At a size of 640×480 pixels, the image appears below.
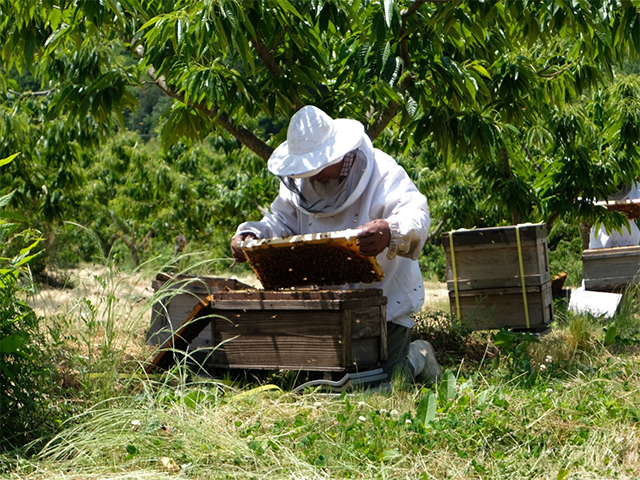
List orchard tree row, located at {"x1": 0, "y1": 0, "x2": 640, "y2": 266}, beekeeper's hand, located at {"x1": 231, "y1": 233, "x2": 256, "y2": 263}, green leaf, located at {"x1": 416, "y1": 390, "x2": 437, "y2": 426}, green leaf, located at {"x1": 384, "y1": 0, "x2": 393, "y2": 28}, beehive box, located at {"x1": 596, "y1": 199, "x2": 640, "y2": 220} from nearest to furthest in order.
→ green leaf, located at {"x1": 416, "y1": 390, "x2": 437, "y2": 426} → green leaf, located at {"x1": 384, "y1": 0, "x2": 393, "y2": 28} → orchard tree row, located at {"x1": 0, "y1": 0, "x2": 640, "y2": 266} → beekeeper's hand, located at {"x1": 231, "y1": 233, "x2": 256, "y2": 263} → beehive box, located at {"x1": 596, "y1": 199, "x2": 640, "y2": 220}

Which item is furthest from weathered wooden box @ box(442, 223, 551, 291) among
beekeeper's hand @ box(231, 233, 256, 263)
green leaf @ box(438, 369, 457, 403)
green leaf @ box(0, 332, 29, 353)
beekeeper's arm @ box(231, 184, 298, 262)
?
green leaf @ box(0, 332, 29, 353)

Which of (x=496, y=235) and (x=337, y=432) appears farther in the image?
(x=496, y=235)

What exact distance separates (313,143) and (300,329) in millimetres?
898

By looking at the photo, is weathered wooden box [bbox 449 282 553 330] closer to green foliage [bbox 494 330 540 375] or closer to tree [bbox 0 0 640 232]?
green foliage [bbox 494 330 540 375]

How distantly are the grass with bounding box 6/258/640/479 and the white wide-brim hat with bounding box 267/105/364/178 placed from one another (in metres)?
0.88

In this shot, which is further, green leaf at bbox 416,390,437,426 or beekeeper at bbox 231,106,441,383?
beekeeper at bbox 231,106,441,383

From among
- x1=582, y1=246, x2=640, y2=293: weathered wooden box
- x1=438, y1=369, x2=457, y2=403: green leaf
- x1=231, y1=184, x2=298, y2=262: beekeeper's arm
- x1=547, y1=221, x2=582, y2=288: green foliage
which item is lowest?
x1=547, y1=221, x2=582, y2=288: green foliage

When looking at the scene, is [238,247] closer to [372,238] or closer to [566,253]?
[372,238]

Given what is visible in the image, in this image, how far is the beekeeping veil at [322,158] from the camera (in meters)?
3.28

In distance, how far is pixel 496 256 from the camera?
5059 millimetres

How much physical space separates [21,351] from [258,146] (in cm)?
256

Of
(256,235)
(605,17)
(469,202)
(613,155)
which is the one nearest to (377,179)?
(256,235)

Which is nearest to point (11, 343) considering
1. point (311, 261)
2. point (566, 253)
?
point (311, 261)

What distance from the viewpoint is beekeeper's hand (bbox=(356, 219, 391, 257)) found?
291 centimetres
